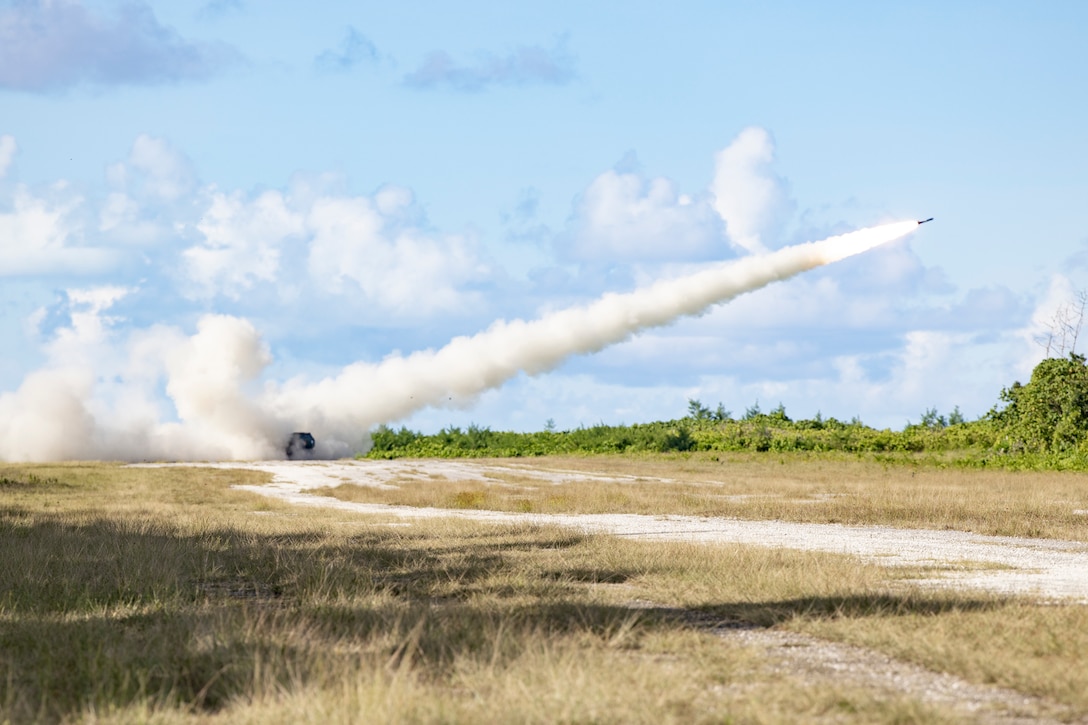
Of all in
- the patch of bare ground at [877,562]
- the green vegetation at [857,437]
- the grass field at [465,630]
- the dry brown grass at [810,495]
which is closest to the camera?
the grass field at [465,630]

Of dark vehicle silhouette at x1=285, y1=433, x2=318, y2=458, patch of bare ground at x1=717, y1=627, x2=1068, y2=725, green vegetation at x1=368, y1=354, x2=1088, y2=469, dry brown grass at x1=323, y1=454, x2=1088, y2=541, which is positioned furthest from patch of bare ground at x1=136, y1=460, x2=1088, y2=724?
dark vehicle silhouette at x1=285, y1=433, x2=318, y2=458

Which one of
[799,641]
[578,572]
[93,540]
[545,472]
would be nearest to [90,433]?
[545,472]

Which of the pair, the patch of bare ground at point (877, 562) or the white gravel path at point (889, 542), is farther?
the white gravel path at point (889, 542)

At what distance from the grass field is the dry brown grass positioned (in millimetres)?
9317

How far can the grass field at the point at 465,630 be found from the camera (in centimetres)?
702

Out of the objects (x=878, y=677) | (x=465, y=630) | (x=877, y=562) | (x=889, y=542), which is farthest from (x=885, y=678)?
(x=889, y=542)

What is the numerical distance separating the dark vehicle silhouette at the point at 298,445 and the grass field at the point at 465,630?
42410 millimetres

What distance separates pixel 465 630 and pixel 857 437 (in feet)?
174

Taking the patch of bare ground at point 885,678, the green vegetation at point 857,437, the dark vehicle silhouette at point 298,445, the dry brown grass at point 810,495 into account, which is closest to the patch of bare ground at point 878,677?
the patch of bare ground at point 885,678

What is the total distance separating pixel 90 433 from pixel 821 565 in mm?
54536

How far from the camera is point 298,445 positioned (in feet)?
200

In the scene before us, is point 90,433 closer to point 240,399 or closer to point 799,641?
point 240,399

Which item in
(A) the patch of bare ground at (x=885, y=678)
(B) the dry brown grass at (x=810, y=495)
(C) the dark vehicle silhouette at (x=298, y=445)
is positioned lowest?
(A) the patch of bare ground at (x=885, y=678)

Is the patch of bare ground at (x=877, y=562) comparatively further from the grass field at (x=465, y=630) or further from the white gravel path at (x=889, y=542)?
the grass field at (x=465, y=630)
